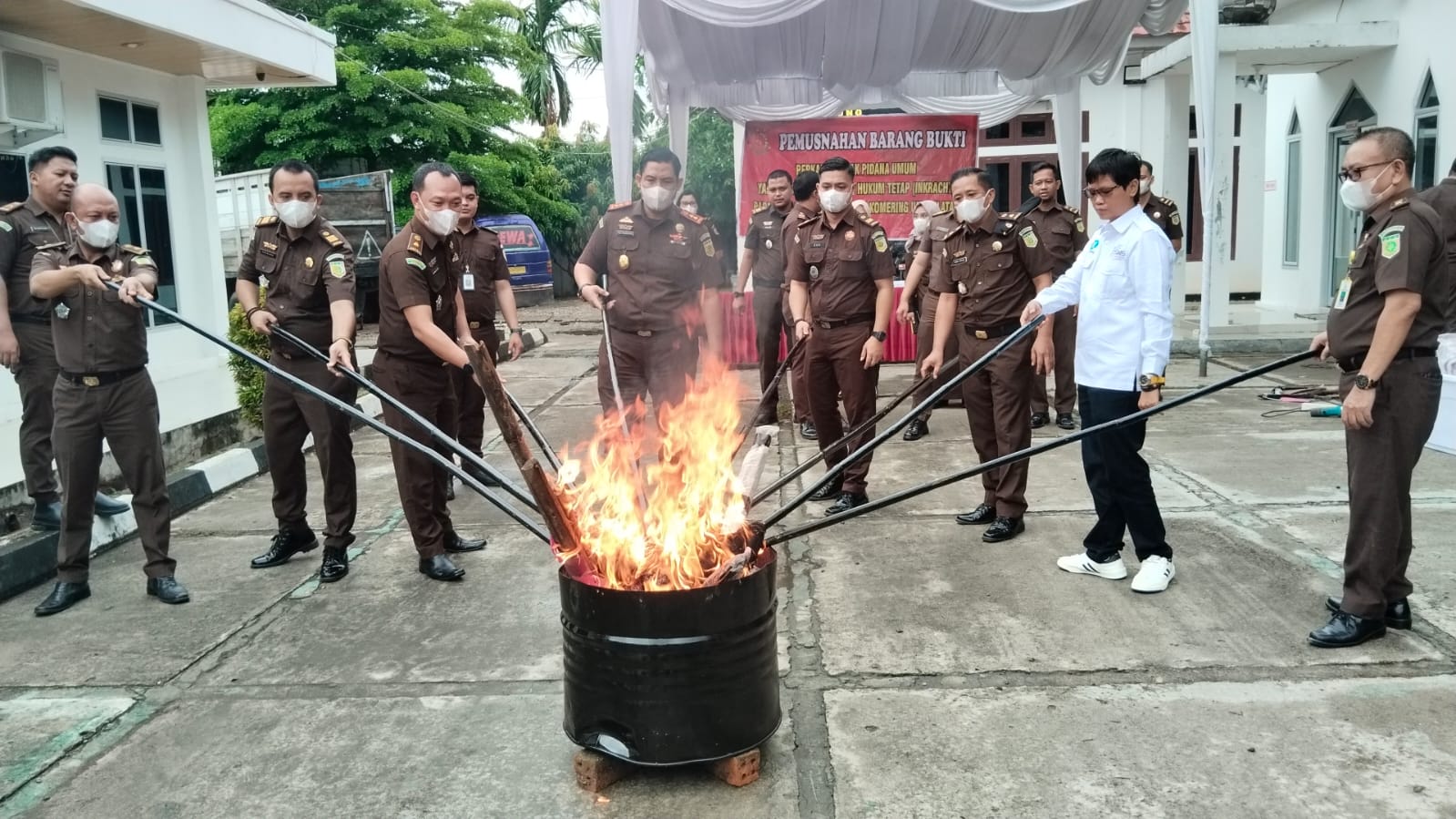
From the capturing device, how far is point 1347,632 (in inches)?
140

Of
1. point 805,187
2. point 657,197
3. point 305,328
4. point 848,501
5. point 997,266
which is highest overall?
point 805,187

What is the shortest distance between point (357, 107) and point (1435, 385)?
1991 centimetres

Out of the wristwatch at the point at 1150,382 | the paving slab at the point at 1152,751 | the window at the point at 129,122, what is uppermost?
the window at the point at 129,122

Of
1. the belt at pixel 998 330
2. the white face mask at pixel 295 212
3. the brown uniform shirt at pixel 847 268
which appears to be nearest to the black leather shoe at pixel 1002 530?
the belt at pixel 998 330

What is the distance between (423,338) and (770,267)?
3855mm

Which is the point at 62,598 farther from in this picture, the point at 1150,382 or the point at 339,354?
the point at 1150,382

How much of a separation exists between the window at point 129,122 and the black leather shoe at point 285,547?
5.68 metres

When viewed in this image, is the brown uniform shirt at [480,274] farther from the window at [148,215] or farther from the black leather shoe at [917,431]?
the window at [148,215]

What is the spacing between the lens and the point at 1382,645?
354 centimetres

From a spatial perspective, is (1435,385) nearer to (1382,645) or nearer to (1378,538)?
(1378,538)

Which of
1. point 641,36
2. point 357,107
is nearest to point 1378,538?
point 641,36

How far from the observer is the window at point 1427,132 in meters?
10.2

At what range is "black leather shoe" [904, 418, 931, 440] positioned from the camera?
290 inches

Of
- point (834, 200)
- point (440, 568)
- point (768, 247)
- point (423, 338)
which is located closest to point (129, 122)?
point (768, 247)
